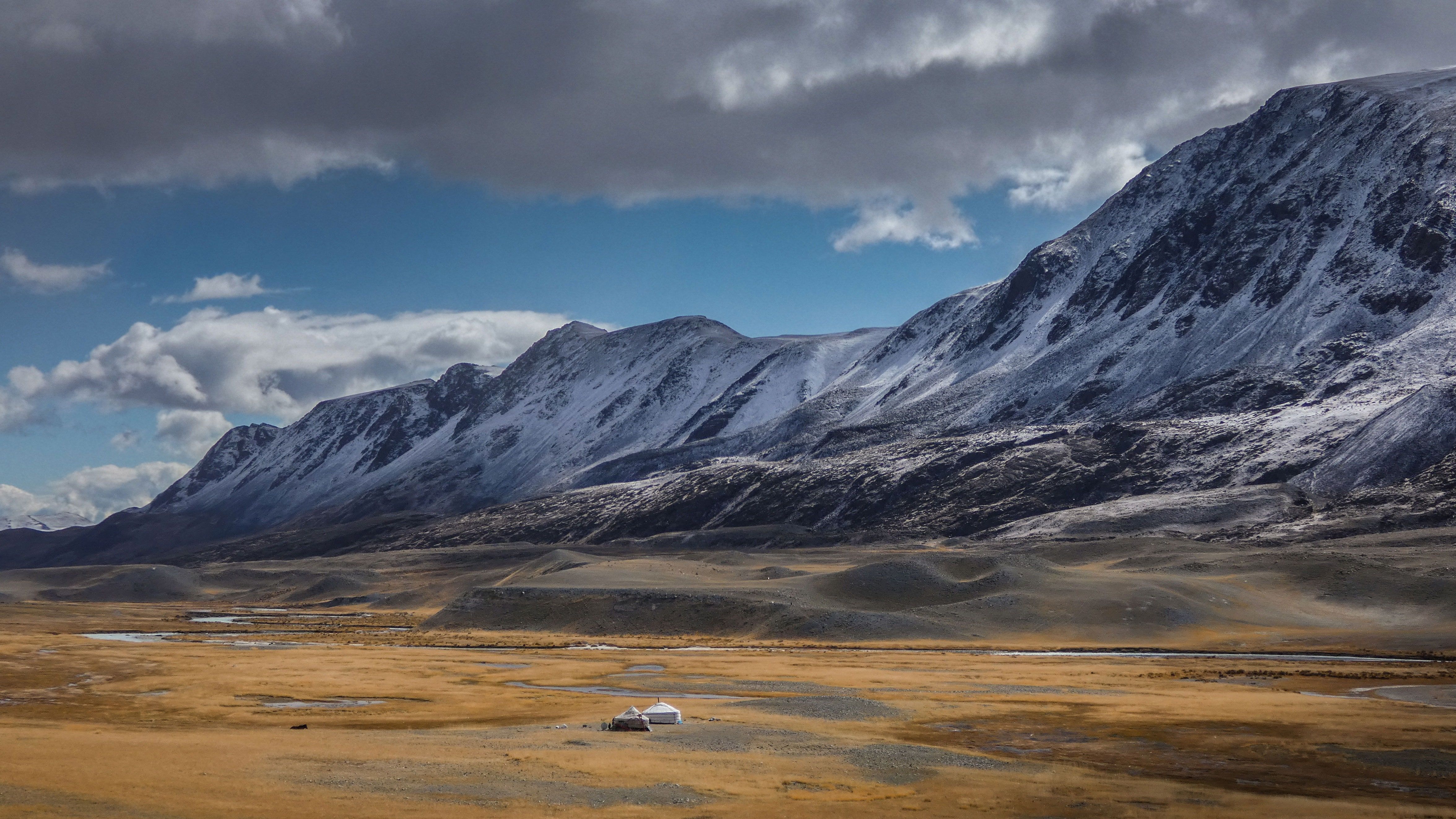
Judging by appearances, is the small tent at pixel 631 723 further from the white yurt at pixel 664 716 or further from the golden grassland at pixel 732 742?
the white yurt at pixel 664 716

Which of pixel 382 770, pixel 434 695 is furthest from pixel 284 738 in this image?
pixel 434 695

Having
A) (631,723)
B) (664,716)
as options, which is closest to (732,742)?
(631,723)

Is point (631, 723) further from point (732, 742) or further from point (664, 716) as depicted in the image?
point (732, 742)

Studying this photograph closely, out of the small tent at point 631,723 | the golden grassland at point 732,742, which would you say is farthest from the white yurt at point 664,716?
the small tent at point 631,723

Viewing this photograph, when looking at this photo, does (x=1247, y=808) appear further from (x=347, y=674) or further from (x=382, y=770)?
(x=347, y=674)

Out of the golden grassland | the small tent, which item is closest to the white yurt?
the golden grassland

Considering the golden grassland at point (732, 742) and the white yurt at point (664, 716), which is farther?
the white yurt at point (664, 716)
